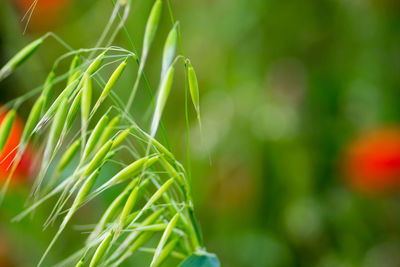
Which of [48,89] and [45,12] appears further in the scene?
[45,12]

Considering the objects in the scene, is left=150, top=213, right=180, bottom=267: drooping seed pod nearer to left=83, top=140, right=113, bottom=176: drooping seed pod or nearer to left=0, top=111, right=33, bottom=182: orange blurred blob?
left=83, top=140, right=113, bottom=176: drooping seed pod

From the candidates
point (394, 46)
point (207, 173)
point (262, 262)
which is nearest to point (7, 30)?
point (207, 173)

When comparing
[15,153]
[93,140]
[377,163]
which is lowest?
[377,163]

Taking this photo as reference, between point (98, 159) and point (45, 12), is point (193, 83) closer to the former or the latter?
point (98, 159)

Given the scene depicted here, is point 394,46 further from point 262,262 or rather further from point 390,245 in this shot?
point 262,262

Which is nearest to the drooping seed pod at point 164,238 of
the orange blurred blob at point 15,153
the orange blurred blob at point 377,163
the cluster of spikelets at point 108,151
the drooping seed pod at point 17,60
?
the cluster of spikelets at point 108,151

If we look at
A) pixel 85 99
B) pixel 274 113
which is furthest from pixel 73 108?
pixel 274 113
